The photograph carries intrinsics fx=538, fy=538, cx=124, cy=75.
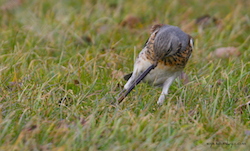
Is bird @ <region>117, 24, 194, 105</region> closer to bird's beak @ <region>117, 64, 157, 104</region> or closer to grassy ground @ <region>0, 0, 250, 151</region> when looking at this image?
bird's beak @ <region>117, 64, 157, 104</region>

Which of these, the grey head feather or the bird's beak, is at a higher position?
the grey head feather

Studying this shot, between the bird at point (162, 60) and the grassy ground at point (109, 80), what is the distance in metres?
0.13

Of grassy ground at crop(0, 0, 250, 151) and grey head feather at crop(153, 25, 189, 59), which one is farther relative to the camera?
grey head feather at crop(153, 25, 189, 59)

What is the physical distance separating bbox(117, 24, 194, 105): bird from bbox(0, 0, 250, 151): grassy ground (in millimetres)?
125

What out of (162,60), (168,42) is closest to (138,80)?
(162,60)

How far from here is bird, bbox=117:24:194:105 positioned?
6.02 m

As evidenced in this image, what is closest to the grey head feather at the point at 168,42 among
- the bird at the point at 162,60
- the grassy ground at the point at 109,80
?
the bird at the point at 162,60

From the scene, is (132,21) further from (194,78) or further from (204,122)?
(204,122)

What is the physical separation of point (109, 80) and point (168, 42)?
109cm

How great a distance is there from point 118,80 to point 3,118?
6.40 feet

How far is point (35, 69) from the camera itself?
6656mm

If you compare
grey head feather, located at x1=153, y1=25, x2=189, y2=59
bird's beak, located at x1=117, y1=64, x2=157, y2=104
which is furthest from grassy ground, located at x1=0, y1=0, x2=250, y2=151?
grey head feather, located at x1=153, y1=25, x2=189, y2=59

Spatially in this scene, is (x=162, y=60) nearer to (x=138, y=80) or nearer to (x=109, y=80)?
(x=138, y=80)

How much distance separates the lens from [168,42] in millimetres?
6020
